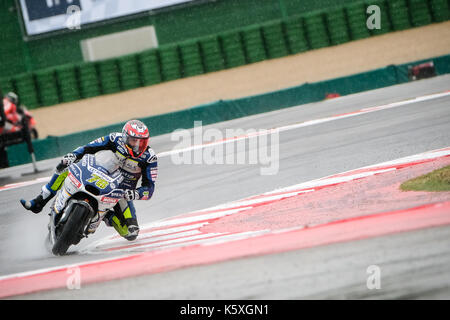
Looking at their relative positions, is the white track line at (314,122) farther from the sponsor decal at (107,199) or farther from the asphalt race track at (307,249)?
the sponsor decal at (107,199)

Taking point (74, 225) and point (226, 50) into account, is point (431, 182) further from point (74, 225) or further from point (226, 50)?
point (226, 50)

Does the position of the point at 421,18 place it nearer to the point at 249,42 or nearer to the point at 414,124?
the point at 249,42

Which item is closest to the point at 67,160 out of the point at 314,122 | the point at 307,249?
the point at 307,249

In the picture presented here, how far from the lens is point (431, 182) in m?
6.89

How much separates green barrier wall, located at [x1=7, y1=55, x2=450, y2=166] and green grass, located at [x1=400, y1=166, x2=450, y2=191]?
37.5 ft

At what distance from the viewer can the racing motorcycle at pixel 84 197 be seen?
6.41 metres

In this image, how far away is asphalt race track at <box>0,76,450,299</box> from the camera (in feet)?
13.2

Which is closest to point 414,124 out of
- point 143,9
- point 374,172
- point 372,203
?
point 374,172

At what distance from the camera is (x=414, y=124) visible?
39.9 ft

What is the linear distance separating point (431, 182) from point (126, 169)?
333cm

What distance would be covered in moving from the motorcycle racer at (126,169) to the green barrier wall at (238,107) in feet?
34.4

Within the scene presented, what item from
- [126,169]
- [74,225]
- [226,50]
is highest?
[226,50]

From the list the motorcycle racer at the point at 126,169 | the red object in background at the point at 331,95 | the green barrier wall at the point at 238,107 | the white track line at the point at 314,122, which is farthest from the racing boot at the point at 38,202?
the red object in background at the point at 331,95

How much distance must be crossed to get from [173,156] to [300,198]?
226 inches
